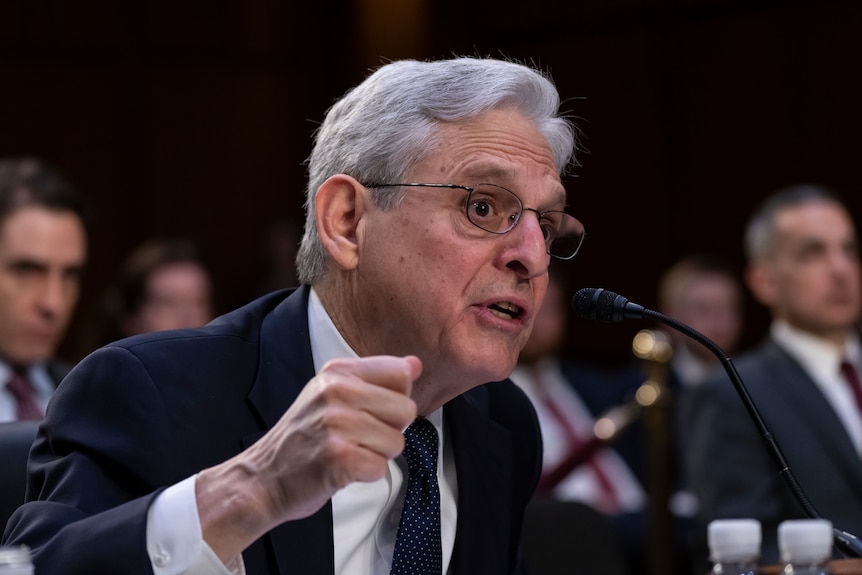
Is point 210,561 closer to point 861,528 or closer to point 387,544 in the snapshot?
point 387,544

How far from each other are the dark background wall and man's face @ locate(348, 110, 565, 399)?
3824 millimetres

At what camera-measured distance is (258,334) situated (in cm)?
195

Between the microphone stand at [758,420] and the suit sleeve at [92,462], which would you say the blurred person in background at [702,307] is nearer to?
the microphone stand at [758,420]

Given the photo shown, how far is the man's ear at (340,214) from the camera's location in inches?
75.6

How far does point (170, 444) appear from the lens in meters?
1.69

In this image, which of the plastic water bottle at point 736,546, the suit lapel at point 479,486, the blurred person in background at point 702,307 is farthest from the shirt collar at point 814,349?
the plastic water bottle at point 736,546

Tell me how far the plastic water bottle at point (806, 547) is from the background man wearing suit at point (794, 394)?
1.94m

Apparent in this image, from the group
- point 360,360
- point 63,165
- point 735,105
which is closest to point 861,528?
point 360,360

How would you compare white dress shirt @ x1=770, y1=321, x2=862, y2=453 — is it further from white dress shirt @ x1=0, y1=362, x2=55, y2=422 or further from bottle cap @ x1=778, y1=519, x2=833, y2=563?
bottle cap @ x1=778, y1=519, x2=833, y2=563

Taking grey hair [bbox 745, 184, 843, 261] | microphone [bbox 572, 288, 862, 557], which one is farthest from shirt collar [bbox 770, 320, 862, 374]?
microphone [bbox 572, 288, 862, 557]

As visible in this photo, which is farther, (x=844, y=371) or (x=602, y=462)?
(x=602, y=462)

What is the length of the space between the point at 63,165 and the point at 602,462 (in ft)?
9.55

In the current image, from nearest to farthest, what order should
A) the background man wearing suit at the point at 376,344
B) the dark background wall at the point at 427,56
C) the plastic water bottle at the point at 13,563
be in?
the plastic water bottle at the point at 13,563, the background man wearing suit at the point at 376,344, the dark background wall at the point at 427,56

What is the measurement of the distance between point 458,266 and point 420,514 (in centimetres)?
37
